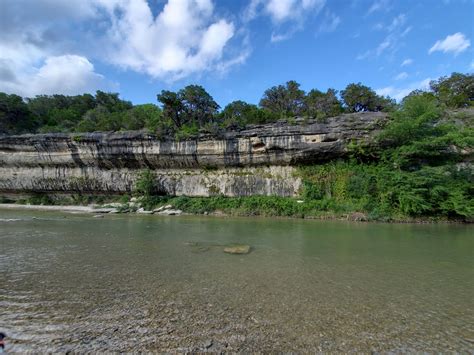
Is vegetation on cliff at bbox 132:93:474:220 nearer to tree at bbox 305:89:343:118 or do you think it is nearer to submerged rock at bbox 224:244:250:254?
tree at bbox 305:89:343:118

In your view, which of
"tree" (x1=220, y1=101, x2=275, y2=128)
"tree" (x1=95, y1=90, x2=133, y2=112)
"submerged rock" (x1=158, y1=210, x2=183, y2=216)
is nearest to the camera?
"submerged rock" (x1=158, y1=210, x2=183, y2=216)

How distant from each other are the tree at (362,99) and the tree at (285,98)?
631 cm

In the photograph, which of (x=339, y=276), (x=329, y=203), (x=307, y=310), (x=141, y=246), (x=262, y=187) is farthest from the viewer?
(x=262, y=187)

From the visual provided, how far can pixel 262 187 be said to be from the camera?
22.0 meters

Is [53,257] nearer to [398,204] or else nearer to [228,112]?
[398,204]

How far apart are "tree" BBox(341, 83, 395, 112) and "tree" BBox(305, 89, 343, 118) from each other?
1.33m

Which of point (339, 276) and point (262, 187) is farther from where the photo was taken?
point (262, 187)

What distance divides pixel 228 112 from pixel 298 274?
105 ft

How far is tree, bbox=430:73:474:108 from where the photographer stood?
26416 millimetres

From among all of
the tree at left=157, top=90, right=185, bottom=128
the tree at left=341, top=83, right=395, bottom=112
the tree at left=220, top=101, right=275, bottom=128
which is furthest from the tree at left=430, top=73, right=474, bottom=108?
the tree at left=157, top=90, right=185, bottom=128

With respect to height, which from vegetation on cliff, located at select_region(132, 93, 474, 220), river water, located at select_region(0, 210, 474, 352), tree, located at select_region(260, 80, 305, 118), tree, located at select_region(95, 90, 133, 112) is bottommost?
river water, located at select_region(0, 210, 474, 352)

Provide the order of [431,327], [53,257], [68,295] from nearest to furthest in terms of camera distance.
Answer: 1. [431,327]
2. [68,295]
3. [53,257]

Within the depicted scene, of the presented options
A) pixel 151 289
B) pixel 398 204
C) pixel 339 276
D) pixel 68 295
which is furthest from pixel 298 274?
pixel 398 204

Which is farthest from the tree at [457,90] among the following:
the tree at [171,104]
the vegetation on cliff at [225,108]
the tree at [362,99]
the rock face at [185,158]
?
the tree at [171,104]
